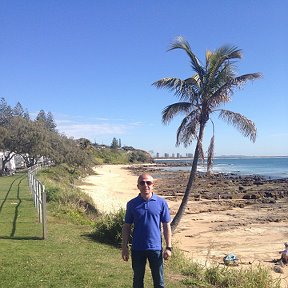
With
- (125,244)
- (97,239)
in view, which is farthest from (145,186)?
(97,239)

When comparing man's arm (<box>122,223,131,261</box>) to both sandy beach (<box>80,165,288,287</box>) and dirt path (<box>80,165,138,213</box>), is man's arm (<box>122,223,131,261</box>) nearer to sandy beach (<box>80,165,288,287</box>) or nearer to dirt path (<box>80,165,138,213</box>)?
sandy beach (<box>80,165,288,287</box>)

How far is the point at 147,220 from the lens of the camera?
491 centimetres

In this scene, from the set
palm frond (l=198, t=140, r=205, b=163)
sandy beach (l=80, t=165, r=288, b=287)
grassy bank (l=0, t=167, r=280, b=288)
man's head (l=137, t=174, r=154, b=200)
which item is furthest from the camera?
palm frond (l=198, t=140, r=205, b=163)

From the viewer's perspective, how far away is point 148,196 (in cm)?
494

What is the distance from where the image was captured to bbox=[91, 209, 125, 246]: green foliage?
10.2 m

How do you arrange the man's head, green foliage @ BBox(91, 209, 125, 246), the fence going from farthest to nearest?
1. green foliage @ BBox(91, 209, 125, 246)
2. the fence
3. the man's head

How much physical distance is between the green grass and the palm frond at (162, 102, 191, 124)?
5205mm

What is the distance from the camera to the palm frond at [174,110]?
1467 centimetres

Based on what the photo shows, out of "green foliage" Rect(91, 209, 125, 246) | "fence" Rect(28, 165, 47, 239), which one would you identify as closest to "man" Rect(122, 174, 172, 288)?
"fence" Rect(28, 165, 47, 239)

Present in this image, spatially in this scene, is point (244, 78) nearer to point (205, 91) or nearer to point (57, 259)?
point (205, 91)

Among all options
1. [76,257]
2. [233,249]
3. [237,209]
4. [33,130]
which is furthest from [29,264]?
[33,130]

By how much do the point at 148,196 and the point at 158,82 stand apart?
10205 mm

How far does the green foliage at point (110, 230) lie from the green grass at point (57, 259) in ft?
1.07

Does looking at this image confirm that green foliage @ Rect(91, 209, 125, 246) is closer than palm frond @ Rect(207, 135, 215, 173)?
Yes
